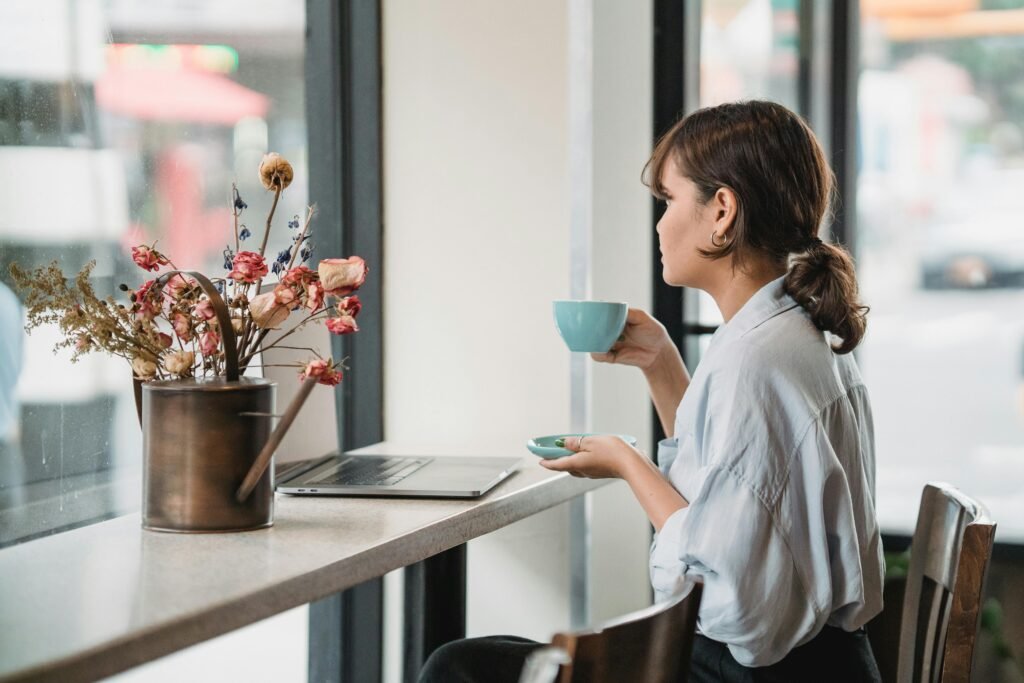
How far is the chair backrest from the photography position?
4.41 feet

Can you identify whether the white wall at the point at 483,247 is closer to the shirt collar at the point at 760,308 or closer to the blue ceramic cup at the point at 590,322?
the blue ceramic cup at the point at 590,322

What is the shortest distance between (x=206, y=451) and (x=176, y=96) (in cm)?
85

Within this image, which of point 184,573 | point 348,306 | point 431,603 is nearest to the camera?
point 184,573

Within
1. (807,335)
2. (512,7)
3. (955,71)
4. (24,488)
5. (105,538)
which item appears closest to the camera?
(105,538)

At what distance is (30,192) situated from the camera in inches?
63.1

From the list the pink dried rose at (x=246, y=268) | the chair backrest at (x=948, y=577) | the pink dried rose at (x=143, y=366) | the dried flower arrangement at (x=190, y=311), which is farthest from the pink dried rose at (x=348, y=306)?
the chair backrest at (x=948, y=577)

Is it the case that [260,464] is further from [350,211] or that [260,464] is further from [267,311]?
[350,211]

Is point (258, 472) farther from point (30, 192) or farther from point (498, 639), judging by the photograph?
point (30, 192)

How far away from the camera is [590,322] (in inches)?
68.4

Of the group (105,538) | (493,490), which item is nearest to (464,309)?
(493,490)

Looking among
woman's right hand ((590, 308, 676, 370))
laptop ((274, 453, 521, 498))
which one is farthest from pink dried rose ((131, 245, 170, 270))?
woman's right hand ((590, 308, 676, 370))

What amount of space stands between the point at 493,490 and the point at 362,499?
184 mm

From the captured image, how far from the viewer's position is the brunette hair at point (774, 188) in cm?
153

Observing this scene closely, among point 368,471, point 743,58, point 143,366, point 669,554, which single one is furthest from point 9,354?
point 743,58
